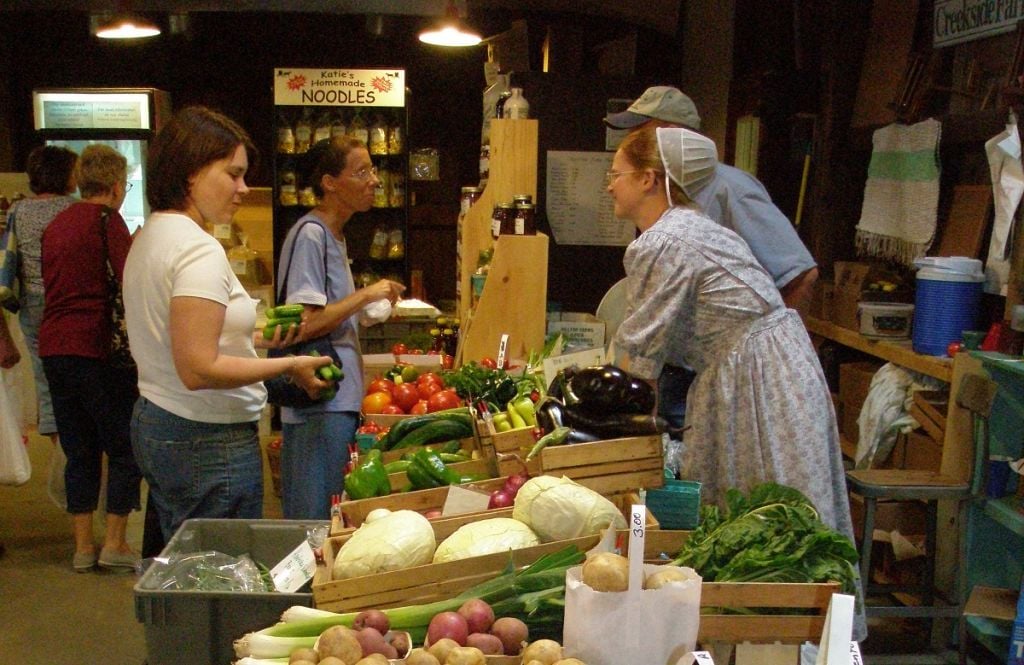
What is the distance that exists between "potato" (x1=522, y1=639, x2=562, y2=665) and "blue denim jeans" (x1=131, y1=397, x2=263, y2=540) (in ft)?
4.18

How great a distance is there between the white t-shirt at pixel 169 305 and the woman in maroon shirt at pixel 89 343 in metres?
1.82

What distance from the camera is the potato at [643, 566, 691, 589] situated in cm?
150

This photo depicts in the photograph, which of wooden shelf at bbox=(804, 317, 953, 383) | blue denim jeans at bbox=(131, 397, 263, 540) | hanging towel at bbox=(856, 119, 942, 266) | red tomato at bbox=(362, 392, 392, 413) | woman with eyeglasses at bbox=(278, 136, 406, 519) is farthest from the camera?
hanging towel at bbox=(856, 119, 942, 266)

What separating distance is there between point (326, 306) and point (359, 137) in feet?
14.1

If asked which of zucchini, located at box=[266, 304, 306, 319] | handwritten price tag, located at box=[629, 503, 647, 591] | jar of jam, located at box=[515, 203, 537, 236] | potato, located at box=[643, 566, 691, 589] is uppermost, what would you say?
jar of jam, located at box=[515, 203, 537, 236]

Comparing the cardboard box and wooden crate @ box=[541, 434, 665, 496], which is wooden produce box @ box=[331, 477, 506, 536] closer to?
wooden crate @ box=[541, 434, 665, 496]

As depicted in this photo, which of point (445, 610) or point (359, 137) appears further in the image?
point (359, 137)

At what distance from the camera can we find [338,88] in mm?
7262

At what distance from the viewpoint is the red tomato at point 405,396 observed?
3.60 metres

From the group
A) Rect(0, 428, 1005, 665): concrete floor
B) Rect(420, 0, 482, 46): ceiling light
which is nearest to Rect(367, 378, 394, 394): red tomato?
Rect(0, 428, 1005, 665): concrete floor

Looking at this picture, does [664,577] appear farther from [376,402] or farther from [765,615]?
[376,402]

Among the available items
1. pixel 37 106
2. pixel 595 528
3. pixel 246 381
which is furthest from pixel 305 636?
pixel 37 106

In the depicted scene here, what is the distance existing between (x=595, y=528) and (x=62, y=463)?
12.7 feet

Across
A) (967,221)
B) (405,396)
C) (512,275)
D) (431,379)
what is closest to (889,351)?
(967,221)
